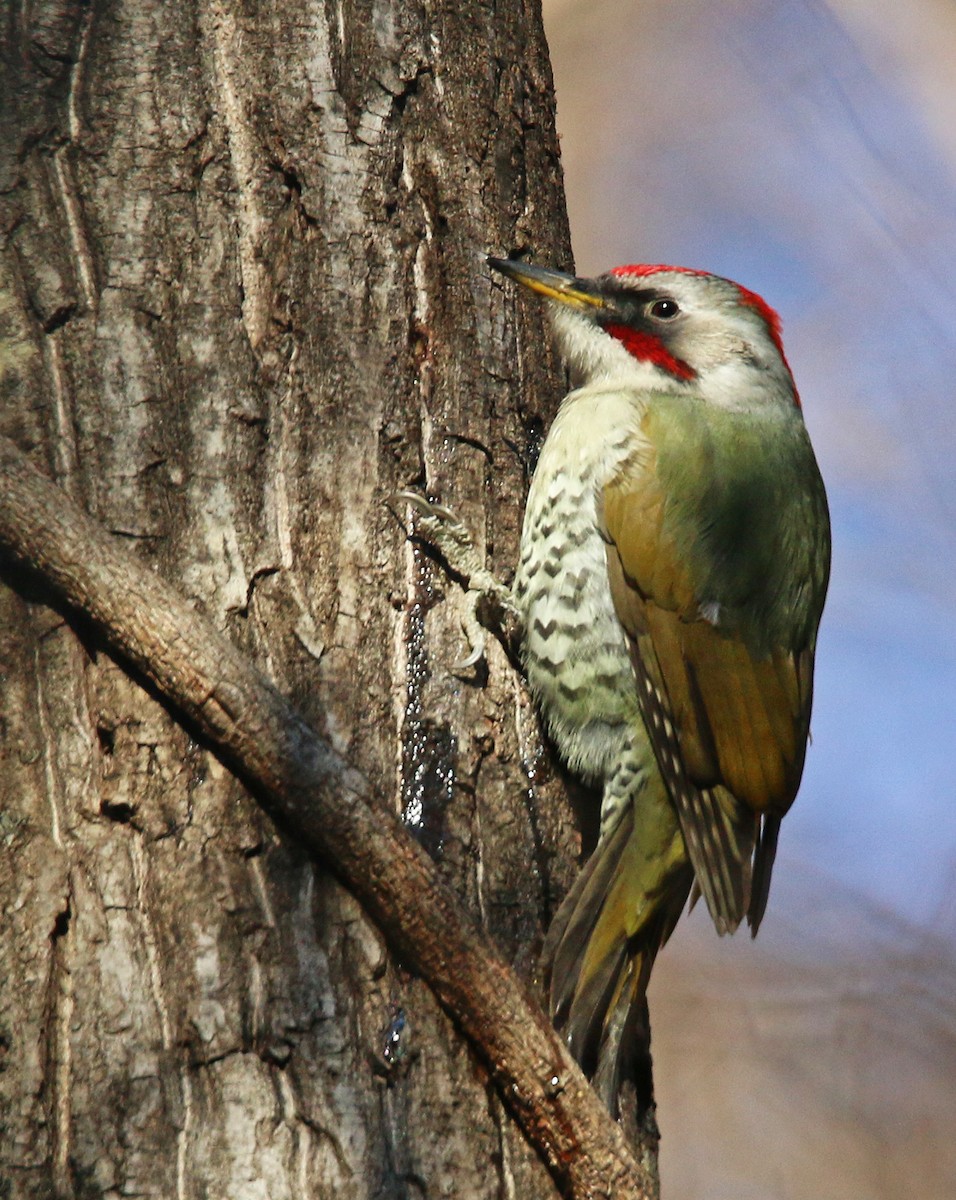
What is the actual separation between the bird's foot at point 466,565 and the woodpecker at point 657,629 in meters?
0.25

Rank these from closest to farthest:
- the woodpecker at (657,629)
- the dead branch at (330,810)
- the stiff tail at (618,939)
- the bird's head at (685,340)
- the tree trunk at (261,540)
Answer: the tree trunk at (261,540), the dead branch at (330,810), the stiff tail at (618,939), the woodpecker at (657,629), the bird's head at (685,340)

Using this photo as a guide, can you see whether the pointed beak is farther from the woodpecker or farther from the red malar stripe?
the red malar stripe

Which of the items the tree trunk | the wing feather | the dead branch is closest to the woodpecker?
the wing feather

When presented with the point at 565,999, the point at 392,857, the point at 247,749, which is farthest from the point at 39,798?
the point at 565,999

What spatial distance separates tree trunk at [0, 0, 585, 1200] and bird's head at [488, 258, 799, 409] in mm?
517

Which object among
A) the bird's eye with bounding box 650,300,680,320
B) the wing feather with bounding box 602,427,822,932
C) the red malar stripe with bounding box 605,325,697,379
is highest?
the bird's eye with bounding box 650,300,680,320

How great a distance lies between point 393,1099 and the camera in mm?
2008

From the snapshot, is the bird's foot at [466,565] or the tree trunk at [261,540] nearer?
the tree trunk at [261,540]

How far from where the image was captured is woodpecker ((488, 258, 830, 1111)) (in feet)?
8.92

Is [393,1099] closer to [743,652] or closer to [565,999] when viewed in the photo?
[565,999]

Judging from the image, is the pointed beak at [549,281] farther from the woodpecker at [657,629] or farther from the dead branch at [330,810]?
the dead branch at [330,810]

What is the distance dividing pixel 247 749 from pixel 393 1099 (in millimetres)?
551

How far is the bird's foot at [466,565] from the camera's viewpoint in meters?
2.49

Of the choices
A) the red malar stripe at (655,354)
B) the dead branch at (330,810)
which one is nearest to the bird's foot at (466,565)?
the dead branch at (330,810)
